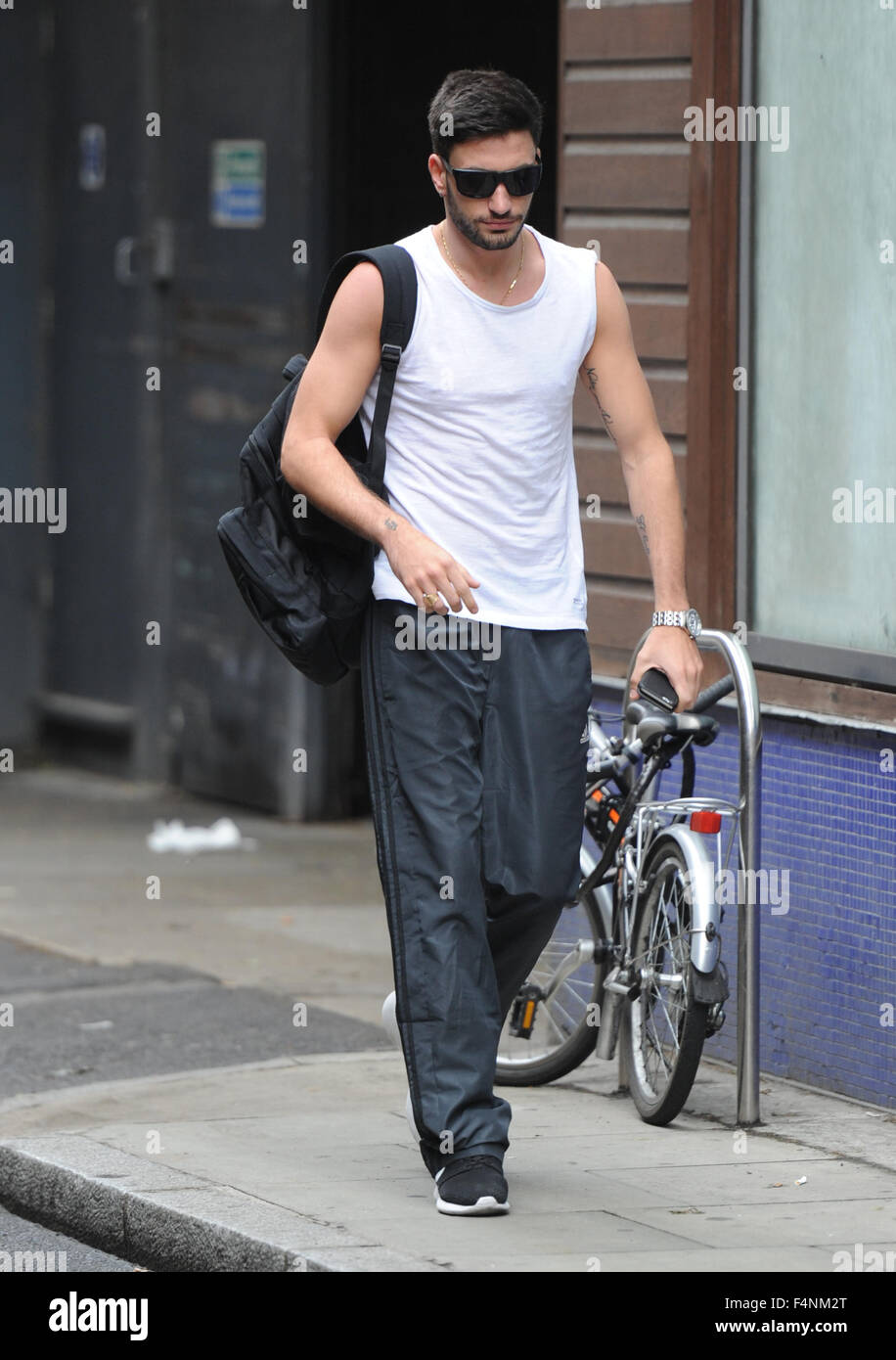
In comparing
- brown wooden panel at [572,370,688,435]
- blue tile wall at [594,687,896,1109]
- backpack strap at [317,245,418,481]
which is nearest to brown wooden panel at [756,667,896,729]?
blue tile wall at [594,687,896,1109]

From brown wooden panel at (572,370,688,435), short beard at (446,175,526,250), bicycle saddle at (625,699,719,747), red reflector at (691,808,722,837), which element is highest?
short beard at (446,175,526,250)

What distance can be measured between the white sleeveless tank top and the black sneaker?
39.9 inches

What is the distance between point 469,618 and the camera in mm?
5117

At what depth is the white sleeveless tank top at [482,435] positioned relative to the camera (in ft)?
16.8

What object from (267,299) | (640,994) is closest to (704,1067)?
(640,994)

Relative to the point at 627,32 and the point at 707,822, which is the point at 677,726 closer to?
the point at 707,822

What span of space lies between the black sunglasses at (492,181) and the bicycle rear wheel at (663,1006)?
64.3 inches

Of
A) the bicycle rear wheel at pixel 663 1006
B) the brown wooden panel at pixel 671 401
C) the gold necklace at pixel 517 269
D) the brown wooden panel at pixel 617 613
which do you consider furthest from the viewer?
the brown wooden panel at pixel 617 613

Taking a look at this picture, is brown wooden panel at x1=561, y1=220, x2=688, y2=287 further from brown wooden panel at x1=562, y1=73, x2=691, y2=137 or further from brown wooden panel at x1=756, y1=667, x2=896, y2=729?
brown wooden panel at x1=756, y1=667, x2=896, y2=729

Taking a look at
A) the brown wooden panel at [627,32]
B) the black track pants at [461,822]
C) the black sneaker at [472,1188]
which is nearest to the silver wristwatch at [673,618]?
the black track pants at [461,822]

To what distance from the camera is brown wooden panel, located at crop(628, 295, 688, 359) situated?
6.95 meters

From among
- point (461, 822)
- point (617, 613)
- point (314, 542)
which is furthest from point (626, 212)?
point (461, 822)

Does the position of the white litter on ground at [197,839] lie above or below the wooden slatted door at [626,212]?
below

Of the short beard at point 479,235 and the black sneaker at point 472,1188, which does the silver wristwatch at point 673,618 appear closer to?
the short beard at point 479,235
